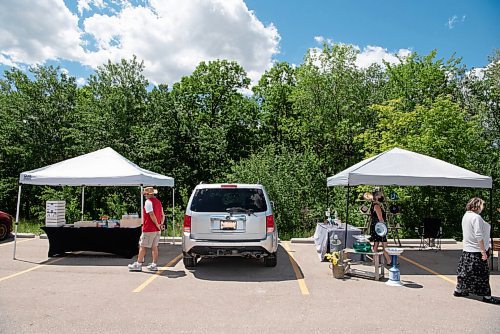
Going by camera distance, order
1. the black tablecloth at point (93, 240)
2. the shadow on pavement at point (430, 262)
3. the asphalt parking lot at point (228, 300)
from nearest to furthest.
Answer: the asphalt parking lot at point (228, 300) → the shadow on pavement at point (430, 262) → the black tablecloth at point (93, 240)

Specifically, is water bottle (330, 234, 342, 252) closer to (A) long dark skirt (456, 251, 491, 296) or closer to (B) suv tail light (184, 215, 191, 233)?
Result: (A) long dark skirt (456, 251, 491, 296)

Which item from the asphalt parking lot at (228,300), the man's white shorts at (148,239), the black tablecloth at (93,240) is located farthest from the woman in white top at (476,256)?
the black tablecloth at (93,240)

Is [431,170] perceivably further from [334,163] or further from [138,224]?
[334,163]

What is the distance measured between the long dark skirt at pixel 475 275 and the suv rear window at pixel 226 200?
3.63 metres

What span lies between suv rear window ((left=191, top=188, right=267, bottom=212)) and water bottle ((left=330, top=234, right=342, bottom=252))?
6.51ft

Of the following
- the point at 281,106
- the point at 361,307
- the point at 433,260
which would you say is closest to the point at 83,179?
the point at 361,307

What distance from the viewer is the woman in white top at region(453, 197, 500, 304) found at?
21.2 feet

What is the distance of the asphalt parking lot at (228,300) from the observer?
17.1ft

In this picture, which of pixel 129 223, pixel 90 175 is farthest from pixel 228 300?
pixel 129 223

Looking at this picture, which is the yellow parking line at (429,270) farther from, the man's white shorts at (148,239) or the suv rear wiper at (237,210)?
the man's white shorts at (148,239)

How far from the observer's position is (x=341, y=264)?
8.11 metres

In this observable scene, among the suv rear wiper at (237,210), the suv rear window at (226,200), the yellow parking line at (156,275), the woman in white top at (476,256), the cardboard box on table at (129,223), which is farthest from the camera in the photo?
the cardboard box on table at (129,223)

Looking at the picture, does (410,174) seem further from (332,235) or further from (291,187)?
(291,187)

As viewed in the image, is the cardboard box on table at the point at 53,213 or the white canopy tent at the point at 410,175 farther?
the cardboard box on table at the point at 53,213
